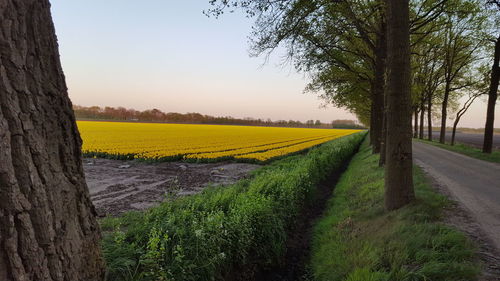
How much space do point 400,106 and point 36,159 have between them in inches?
223

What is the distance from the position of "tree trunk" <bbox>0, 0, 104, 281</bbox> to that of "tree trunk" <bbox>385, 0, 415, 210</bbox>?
5.31 metres

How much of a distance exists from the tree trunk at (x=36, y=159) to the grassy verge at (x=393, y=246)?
323 centimetres

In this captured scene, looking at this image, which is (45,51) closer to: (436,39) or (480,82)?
(436,39)

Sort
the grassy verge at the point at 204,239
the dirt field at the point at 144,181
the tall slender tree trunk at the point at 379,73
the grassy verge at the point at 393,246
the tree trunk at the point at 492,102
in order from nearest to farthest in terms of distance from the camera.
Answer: the grassy verge at the point at 204,239 → the grassy verge at the point at 393,246 → the dirt field at the point at 144,181 → the tall slender tree trunk at the point at 379,73 → the tree trunk at the point at 492,102

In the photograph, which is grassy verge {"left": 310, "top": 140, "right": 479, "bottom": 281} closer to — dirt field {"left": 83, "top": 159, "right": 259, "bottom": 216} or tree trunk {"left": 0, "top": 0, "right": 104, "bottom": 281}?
tree trunk {"left": 0, "top": 0, "right": 104, "bottom": 281}

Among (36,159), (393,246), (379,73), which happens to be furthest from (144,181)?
(379,73)

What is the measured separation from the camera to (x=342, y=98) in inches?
723

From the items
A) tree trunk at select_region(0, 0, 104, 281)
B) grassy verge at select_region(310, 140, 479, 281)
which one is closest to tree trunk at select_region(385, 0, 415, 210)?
grassy verge at select_region(310, 140, 479, 281)

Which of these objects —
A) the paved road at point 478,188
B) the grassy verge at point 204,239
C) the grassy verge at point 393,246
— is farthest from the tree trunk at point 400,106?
the grassy verge at point 204,239

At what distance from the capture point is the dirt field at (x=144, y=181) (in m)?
8.12

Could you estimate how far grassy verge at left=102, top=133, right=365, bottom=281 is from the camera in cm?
317

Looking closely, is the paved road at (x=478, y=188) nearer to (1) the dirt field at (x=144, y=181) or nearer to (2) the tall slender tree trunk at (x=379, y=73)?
(2) the tall slender tree trunk at (x=379, y=73)

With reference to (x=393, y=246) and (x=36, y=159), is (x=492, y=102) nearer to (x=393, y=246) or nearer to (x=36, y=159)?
(x=393, y=246)

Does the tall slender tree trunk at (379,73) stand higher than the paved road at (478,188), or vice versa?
the tall slender tree trunk at (379,73)
